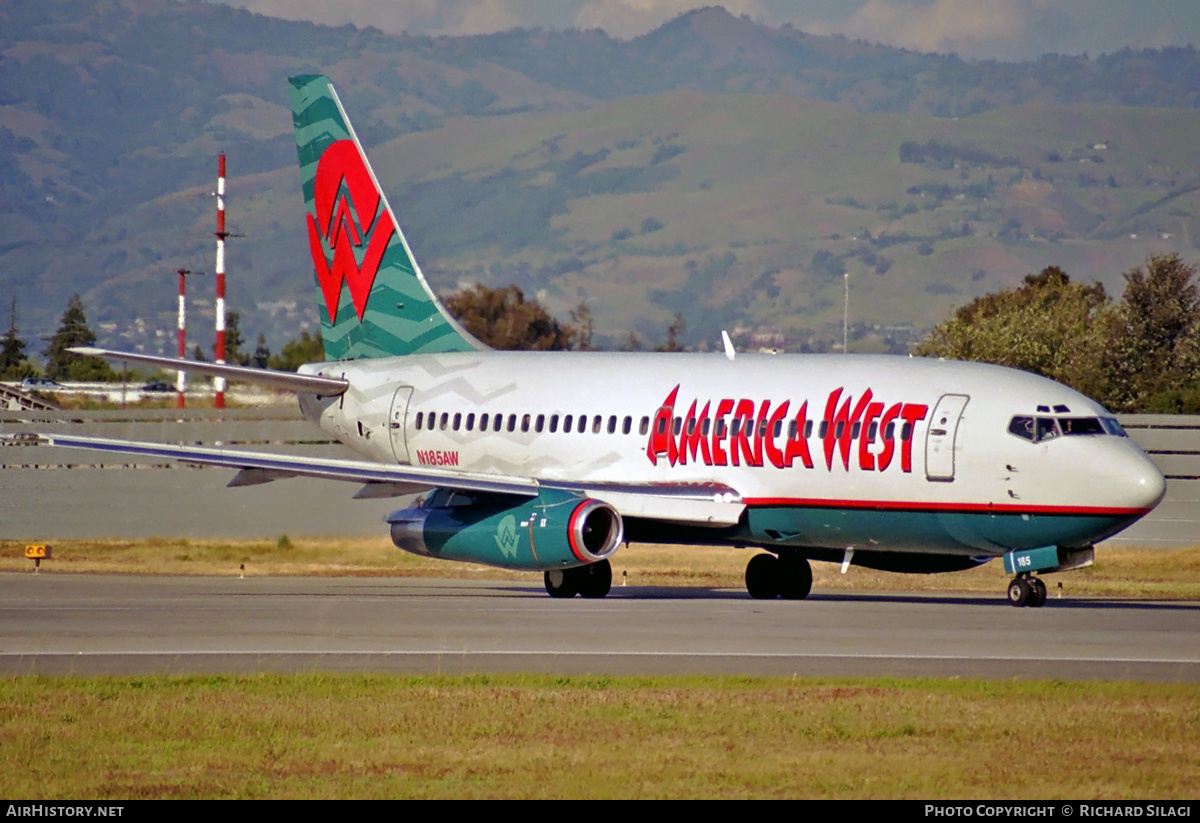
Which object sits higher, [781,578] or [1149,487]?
[1149,487]

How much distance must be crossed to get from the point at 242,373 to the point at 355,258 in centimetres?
531

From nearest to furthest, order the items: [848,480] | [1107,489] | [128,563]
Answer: [1107,489] < [848,480] < [128,563]

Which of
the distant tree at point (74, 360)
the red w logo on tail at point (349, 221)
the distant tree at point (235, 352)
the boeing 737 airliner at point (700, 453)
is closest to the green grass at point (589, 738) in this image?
the boeing 737 airliner at point (700, 453)

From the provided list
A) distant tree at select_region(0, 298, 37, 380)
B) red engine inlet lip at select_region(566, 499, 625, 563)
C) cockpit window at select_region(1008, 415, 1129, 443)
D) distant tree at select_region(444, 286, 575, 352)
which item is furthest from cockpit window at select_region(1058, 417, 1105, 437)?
distant tree at select_region(0, 298, 37, 380)

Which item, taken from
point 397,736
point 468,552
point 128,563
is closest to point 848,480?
point 468,552

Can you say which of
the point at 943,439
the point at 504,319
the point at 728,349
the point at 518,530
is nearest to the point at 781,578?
the point at 728,349

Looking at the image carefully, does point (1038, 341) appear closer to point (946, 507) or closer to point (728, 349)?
point (728, 349)

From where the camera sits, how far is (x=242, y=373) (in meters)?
32.0

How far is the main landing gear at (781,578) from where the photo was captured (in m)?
30.9

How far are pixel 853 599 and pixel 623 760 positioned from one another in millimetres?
17429

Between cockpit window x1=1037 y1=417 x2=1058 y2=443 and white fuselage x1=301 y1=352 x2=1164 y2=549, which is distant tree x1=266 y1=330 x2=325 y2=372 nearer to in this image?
white fuselage x1=301 y1=352 x2=1164 y2=549

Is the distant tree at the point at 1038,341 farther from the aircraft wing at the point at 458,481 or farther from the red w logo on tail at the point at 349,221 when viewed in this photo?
the aircraft wing at the point at 458,481

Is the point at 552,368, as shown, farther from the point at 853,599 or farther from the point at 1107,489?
the point at 1107,489

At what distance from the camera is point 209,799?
1193 cm
